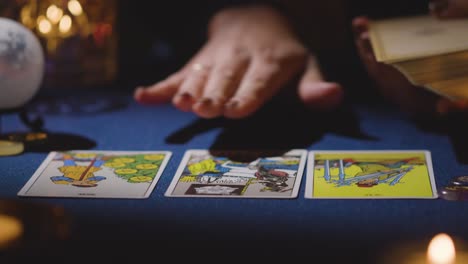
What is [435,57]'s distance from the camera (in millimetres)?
1117

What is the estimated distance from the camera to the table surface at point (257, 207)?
2.77 ft

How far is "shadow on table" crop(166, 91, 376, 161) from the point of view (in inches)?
49.3

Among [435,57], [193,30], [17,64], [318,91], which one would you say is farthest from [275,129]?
[193,30]

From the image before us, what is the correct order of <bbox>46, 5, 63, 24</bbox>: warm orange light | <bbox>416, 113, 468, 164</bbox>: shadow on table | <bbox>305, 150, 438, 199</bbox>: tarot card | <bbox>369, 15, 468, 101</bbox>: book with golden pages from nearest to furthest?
<bbox>305, 150, 438, 199</bbox>: tarot card, <bbox>369, 15, 468, 101</bbox>: book with golden pages, <bbox>416, 113, 468, 164</bbox>: shadow on table, <bbox>46, 5, 63, 24</bbox>: warm orange light

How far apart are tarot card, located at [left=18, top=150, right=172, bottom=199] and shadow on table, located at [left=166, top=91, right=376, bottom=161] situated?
0.42 feet

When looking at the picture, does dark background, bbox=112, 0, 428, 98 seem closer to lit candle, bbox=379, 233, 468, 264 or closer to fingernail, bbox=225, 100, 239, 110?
fingernail, bbox=225, 100, 239, 110

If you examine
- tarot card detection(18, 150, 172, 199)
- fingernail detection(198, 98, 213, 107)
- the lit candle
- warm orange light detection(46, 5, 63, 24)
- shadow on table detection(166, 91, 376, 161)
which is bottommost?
the lit candle

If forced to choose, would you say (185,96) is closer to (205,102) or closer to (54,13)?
(205,102)

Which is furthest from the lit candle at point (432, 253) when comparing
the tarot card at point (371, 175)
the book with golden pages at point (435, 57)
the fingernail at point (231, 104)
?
the fingernail at point (231, 104)

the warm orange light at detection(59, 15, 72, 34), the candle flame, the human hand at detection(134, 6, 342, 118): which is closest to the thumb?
the human hand at detection(134, 6, 342, 118)

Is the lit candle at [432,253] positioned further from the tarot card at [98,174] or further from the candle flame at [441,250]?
the tarot card at [98,174]

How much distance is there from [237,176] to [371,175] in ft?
0.70

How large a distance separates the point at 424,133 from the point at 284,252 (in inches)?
22.5

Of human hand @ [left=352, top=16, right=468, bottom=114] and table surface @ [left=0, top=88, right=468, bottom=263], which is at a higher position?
human hand @ [left=352, top=16, right=468, bottom=114]
